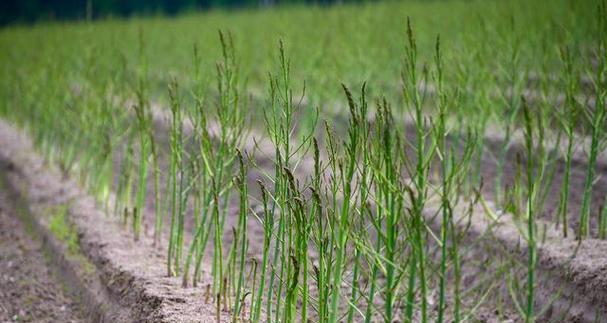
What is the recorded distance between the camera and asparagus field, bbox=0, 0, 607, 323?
2027mm

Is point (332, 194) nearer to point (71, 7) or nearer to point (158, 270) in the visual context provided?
point (158, 270)

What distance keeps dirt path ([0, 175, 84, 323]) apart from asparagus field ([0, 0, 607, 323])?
32 mm

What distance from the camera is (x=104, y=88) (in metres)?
4.71

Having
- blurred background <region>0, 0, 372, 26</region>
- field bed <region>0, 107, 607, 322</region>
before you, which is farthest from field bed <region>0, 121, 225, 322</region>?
blurred background <region>0, 0, 372, 26</region>

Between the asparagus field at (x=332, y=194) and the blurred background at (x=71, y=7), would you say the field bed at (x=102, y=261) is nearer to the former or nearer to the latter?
the asparagus field at (x=332, y=194)

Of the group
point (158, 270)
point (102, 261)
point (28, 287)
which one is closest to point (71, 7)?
point (28, 287)

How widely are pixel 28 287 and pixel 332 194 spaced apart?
1.82 metres

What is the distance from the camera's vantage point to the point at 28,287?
11.5 feet

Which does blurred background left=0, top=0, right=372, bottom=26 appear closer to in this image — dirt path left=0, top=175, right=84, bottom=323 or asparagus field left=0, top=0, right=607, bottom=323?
asparagus field left=0, top=0, right=607, bottom=323

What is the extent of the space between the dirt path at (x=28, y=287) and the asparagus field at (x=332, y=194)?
0.03 meters

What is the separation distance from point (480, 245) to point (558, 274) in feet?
2.04

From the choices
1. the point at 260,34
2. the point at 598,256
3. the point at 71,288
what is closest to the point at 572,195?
the point at 598,256

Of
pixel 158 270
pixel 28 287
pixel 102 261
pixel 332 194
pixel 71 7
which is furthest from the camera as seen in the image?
pixel 71 7

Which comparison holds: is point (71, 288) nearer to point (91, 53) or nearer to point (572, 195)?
point (91, 53)
